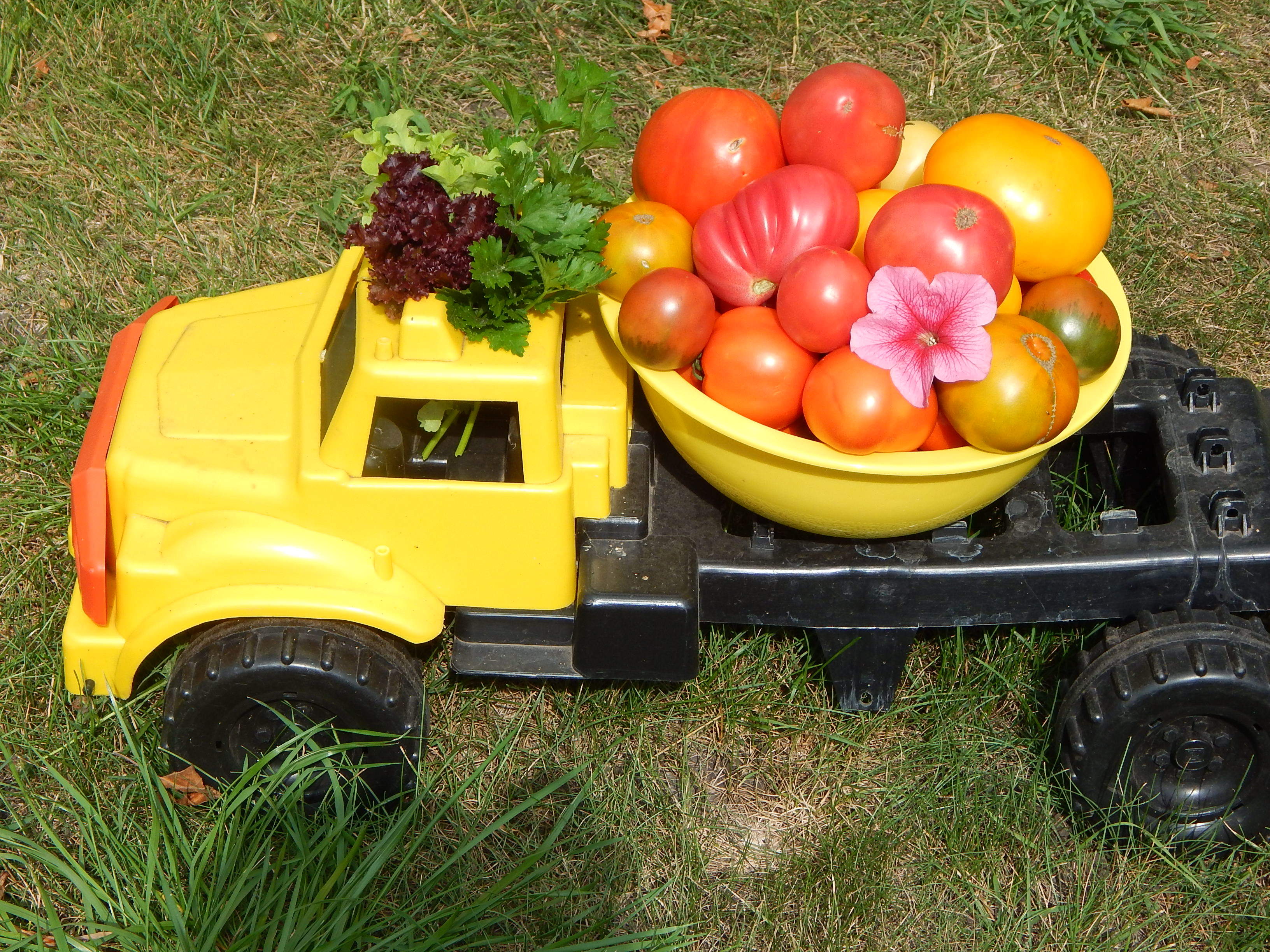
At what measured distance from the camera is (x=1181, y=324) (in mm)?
3912

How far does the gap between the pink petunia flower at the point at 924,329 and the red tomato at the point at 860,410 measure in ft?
0.08

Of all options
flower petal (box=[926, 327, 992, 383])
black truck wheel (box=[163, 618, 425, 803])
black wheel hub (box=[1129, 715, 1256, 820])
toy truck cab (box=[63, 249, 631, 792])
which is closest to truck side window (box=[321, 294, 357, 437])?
toy truck cab (box=[63, 249, 631, 792])

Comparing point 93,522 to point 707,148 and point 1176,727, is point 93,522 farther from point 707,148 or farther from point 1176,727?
point 1176,727

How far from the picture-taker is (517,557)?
2463 millimetres

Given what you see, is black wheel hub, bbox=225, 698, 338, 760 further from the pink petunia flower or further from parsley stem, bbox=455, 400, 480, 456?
the pink petunia flower

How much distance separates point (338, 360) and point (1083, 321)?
1482mm

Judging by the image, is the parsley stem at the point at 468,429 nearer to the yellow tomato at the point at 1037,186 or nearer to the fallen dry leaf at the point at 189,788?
the fallen dry leaf at the point at 189,788

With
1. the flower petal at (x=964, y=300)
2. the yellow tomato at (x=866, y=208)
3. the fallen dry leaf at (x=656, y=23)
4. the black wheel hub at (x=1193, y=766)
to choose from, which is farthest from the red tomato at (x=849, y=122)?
the fallen dry leaf at (x=656, y=23)

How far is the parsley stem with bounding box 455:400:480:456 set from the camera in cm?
258

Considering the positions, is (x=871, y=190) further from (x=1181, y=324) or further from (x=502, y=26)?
(x=502, y=26)

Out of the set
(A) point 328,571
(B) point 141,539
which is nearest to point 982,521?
(A) point 328,571

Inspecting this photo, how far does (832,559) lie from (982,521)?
2.16ft

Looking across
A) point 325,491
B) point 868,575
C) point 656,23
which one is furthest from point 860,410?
point 656,23

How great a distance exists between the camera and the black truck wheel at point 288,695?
95.3 inches
